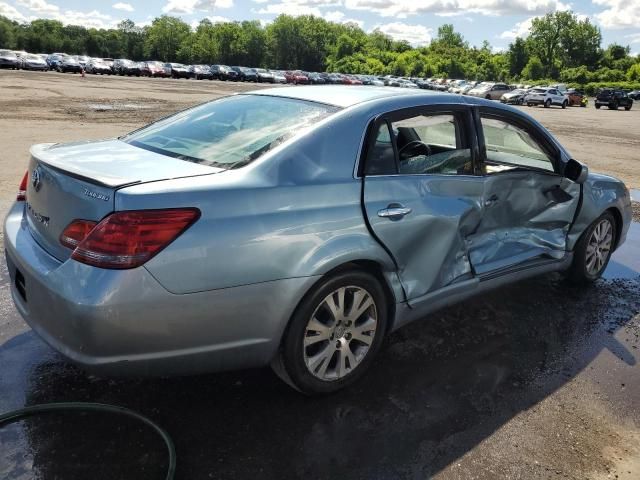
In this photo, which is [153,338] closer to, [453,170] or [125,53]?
[453,170]

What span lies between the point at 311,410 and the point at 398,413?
18.5 inches

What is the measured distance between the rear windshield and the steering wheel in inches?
25.0

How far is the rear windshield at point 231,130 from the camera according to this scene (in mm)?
3084

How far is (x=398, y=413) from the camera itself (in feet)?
10.3

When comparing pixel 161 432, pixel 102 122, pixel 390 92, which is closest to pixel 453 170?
pixel 390 92

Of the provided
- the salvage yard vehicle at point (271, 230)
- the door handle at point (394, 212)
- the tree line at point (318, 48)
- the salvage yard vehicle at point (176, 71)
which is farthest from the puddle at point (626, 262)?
the tree line at point (318, 48)

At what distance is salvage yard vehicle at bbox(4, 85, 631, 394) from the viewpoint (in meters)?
2.53

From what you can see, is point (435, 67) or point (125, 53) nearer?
point (435, 67)

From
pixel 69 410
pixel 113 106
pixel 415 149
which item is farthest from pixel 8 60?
pixel 69 410

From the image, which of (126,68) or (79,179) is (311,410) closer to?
(79,179)

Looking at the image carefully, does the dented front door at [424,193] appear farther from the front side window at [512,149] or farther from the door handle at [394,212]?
the front side window at [512,149]

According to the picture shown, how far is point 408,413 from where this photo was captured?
3.14 metres

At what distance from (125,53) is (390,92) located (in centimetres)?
13359

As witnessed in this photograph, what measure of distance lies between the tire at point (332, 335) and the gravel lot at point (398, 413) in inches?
5.8
